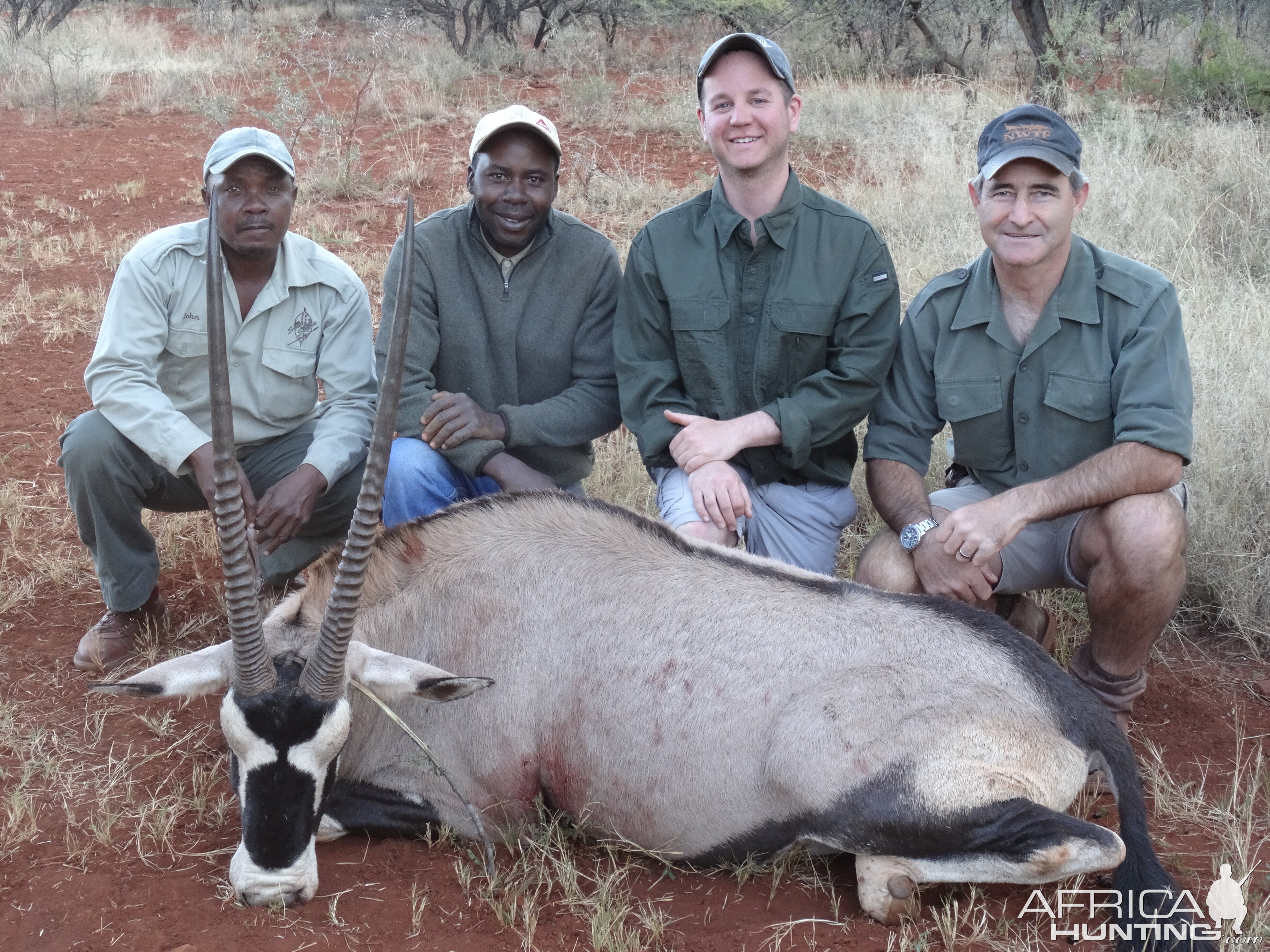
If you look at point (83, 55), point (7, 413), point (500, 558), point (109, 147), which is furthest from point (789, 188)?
point (83, 55)

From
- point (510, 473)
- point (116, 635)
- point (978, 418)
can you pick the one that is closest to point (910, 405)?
point (978, 418)

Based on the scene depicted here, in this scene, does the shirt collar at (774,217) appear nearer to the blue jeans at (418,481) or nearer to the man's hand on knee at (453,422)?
the man's hand on knee at (453,422)

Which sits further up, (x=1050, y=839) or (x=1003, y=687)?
(x=1003, y=687)

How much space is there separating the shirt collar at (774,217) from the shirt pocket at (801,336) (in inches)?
10.8

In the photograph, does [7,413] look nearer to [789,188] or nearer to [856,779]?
[789,188]

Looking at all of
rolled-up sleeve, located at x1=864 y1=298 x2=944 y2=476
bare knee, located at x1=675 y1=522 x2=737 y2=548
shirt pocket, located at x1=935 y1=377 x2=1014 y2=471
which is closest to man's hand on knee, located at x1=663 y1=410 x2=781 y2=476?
bare knee, located at x1=675 y1=522 x2=737 y2=548

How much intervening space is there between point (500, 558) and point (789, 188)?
2.04 metres

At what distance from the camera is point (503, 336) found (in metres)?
5.34

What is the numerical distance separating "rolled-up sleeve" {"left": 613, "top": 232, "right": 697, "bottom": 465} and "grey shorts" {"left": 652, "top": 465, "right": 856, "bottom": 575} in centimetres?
21

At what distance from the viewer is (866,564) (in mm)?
4699

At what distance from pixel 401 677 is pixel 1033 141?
3.05 m

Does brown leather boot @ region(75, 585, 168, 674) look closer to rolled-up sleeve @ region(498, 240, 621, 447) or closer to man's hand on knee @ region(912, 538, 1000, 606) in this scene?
rolled-up sleeve @ region(498, 240, 621, 447)

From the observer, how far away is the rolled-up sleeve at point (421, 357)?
505 centimetres

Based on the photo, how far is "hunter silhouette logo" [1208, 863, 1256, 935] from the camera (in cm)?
338
